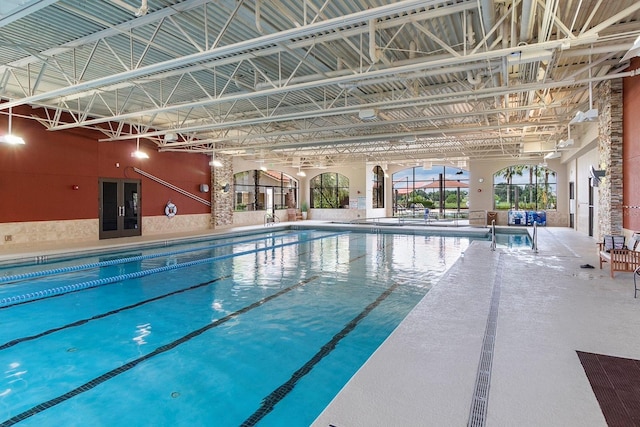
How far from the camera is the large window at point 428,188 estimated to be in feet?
75.0

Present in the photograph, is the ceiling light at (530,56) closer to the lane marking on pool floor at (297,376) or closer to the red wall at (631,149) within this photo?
the red wall at (631,149)

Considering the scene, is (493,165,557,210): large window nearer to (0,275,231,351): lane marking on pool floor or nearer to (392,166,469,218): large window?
(392,166,469,218): large window

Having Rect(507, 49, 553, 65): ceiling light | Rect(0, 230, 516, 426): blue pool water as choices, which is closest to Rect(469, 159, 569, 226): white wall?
Rect(0, 230, 516, 426): blue pool water

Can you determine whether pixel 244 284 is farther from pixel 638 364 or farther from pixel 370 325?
pixel 638 364

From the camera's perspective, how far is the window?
22.0m

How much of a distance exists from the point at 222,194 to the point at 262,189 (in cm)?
383

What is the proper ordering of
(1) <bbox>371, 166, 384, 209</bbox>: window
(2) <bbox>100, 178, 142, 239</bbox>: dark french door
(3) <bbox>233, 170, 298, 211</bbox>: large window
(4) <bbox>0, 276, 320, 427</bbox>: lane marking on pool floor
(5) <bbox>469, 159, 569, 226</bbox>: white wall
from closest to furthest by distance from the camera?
(4) <bbox>0, 276, 320, 427</bbox>: lane marking on pool floor < (2) <bbox>100, 178, 142, 239</bbox>: dark french door < (5) <bbox>469, 159, 569, 226</bbox>: white wall < (3) <bbox>233, 170, 298, 211</bbox>: large window < (1) <bbox>371, 166, 384, 209</bbox>: window

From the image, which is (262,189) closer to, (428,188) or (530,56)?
(428,188)

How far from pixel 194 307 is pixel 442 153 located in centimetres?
1386

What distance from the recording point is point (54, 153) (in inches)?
374

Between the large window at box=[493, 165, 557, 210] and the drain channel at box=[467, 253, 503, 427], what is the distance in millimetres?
15003

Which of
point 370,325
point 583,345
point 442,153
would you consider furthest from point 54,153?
point 442,153

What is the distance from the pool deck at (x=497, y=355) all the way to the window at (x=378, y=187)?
17122 millimetres

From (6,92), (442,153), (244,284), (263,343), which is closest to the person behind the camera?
(263,343)
